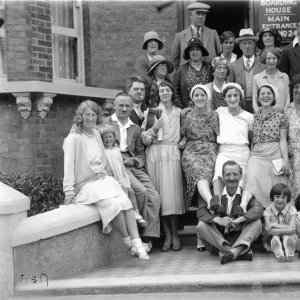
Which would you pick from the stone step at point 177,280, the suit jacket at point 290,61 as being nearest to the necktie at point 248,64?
the suit jacket at point 290,61

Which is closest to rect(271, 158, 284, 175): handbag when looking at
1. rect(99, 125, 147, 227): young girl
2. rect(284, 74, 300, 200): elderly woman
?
rect(284, 74, 300, 200): elderly woman

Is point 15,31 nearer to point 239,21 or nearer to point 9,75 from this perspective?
point 9,75

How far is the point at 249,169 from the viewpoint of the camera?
779 centimetres

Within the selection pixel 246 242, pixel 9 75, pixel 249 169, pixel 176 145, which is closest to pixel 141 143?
pixel 176 145

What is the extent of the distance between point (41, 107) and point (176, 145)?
8.70 feet

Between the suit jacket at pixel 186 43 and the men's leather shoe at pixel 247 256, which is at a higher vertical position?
the suit jacket at pixel 186 43

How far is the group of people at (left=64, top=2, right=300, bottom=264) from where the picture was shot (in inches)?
283

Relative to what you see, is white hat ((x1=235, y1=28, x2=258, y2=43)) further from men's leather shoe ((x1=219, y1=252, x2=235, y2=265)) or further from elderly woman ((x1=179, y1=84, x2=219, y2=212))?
men's leather shoe ((x1=219, y1=252, x2=235, y2=265))

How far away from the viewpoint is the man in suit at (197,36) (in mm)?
9914

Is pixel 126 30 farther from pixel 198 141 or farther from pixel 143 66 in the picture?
pixel 198 141

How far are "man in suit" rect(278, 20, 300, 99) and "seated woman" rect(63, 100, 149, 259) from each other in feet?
10.4

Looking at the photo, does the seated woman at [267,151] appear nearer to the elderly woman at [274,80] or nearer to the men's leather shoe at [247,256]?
the elderly woman at [274,80]

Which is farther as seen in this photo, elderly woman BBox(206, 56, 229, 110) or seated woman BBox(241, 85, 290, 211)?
elderly woman BBox(206, 56, 229, 110)

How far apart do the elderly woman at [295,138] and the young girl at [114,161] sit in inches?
70.4
